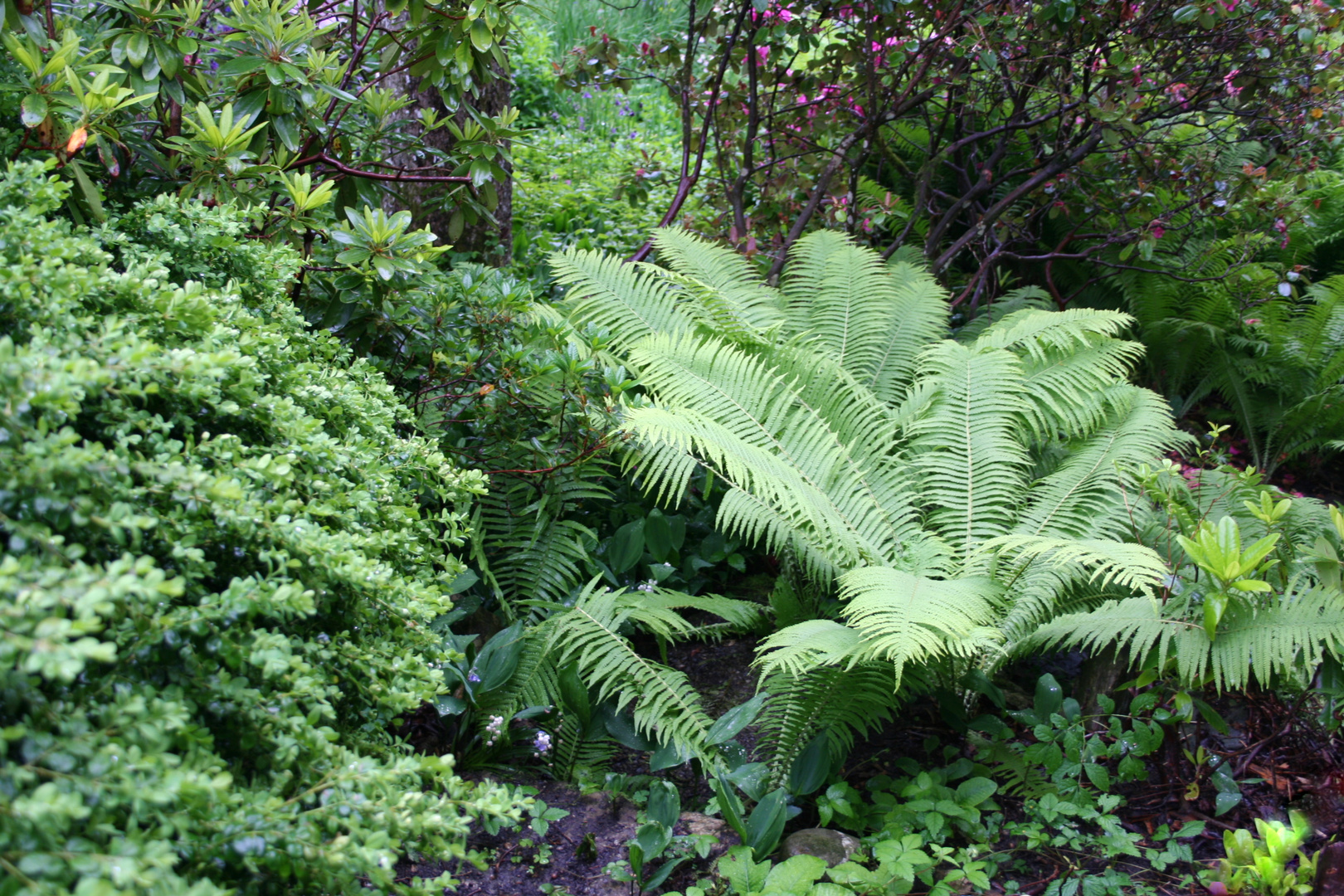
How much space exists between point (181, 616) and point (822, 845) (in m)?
1.45

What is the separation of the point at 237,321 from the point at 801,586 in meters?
1.82

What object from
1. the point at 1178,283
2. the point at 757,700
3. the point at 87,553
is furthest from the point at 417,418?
the point at 1178,283

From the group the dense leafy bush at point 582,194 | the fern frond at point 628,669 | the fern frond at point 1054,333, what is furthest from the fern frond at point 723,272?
the fern frond at point 628,669

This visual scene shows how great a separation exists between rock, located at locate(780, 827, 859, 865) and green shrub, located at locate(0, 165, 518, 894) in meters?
0.91

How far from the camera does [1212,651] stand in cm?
193

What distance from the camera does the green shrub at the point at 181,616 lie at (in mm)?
871

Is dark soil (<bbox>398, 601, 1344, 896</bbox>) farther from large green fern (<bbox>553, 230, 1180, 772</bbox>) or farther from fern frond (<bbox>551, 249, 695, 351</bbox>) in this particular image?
fern frond (<bbox>551, 249, 695, 351</bbox>)

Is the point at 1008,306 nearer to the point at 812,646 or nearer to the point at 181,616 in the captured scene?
the point at 812,646

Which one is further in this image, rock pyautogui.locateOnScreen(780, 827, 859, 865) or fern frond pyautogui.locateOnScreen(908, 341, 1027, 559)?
fern frond pyautogui.locateOnScreen(908, 341, 1027, 559)

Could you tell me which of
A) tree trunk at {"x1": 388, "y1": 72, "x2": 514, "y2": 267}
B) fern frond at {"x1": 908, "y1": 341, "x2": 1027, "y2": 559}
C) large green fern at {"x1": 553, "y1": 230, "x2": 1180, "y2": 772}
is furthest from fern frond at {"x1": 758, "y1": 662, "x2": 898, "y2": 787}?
tree trunk at {"x1": 388, "y1": 72, "x2": 514, "y2": 267}

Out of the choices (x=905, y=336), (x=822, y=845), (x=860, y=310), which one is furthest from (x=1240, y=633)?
(x=860, y=310)

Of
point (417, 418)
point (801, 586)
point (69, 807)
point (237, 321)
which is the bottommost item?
point (801, 586)

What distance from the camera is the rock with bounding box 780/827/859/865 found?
75.2 inches

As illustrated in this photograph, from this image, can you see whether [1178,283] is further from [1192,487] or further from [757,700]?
[757,700]
